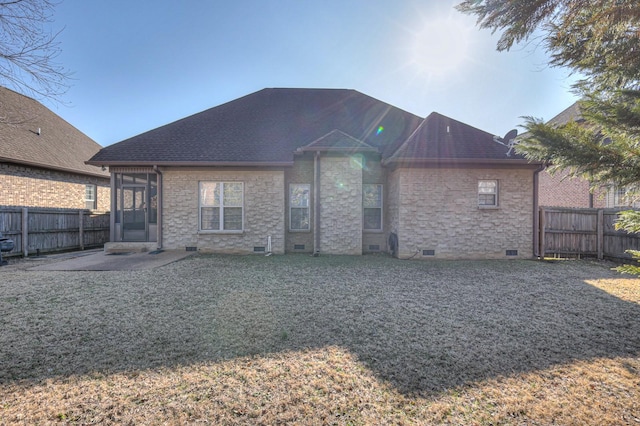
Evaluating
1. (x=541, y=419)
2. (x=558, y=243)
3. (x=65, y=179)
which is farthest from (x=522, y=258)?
(x=65, y=179)

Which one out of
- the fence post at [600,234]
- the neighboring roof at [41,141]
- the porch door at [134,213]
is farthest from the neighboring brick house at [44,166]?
the fence post at [600,234]

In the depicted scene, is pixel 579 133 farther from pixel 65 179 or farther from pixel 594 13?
pixel 65 179

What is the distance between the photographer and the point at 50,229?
10422 mm

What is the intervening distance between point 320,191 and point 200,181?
4.40 metres

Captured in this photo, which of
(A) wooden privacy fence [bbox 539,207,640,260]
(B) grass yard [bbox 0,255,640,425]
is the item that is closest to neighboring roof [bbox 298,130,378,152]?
(B) grass yard [bbox 0,255,640,425]

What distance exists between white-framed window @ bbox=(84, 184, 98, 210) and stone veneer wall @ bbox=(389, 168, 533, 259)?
52.6 ft

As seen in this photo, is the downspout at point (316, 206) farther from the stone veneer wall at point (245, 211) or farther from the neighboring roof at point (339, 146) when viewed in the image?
the stone veneer wall at point (245, 211)

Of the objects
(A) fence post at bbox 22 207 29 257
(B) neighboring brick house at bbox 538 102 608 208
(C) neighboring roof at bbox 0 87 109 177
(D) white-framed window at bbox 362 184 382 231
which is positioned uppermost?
(C) neighboring roof at bbox 0 87 109 177

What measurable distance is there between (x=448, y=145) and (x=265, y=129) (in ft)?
23.1

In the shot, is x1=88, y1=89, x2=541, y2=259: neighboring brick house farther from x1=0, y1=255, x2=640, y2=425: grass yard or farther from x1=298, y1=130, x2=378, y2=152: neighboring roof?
x1=0, y1=255, x2=640, y2=425: grass yard

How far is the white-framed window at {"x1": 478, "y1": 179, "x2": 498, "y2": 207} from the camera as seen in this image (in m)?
9.45

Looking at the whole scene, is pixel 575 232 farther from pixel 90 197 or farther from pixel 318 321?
pixel 90 197

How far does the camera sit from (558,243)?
974 centimetres

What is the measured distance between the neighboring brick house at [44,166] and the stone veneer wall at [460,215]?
13.2 m
